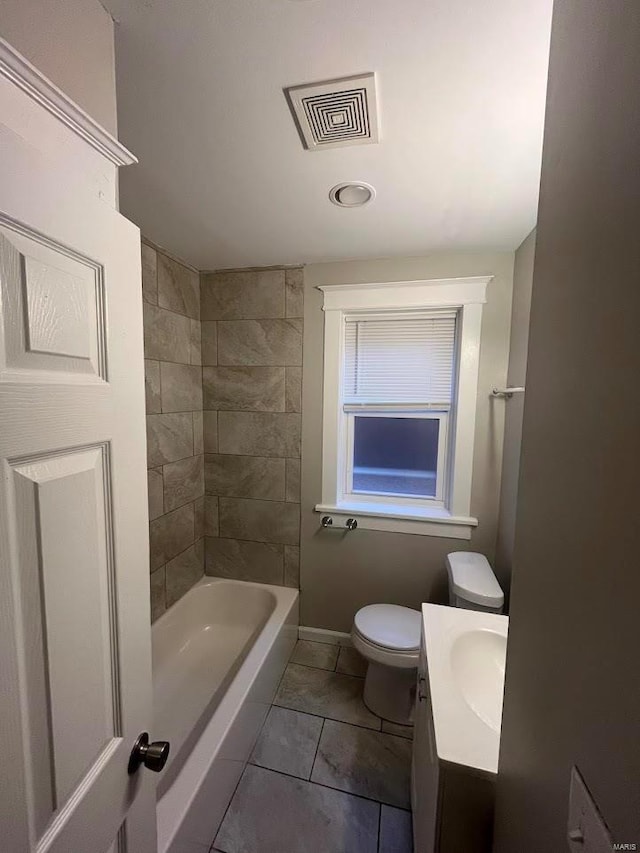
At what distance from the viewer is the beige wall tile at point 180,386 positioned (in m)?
1.98

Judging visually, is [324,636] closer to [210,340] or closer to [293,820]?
[293,820]

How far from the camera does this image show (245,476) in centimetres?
234

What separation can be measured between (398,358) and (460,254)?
2.15 ft

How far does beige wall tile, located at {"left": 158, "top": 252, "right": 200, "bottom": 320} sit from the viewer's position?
195 centimetres

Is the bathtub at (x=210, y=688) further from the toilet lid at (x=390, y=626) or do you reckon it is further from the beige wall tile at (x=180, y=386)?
the beige wall tile at (x=180, y=386)

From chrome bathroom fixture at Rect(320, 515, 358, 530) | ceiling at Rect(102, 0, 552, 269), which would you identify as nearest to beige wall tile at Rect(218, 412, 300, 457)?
chrome bathroom fixture at Rect(320, 515, 358, 530)

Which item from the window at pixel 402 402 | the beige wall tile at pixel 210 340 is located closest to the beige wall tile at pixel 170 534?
the window at pixel 402 402

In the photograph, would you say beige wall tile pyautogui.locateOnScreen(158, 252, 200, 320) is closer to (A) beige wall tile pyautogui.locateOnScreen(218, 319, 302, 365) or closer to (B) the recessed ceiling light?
(A) beige wall tile pyautogui.locateOnScreen(218, 319, 302, 365)

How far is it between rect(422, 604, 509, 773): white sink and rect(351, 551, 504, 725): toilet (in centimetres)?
34

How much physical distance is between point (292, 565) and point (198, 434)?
42.3 inches

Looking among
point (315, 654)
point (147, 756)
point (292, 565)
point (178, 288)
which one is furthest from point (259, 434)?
point (147, 756)

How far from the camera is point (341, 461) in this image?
2.27 m

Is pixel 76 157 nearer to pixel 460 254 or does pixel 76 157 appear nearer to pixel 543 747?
pixel 543 747

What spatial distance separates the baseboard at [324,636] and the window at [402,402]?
2.56 ft
